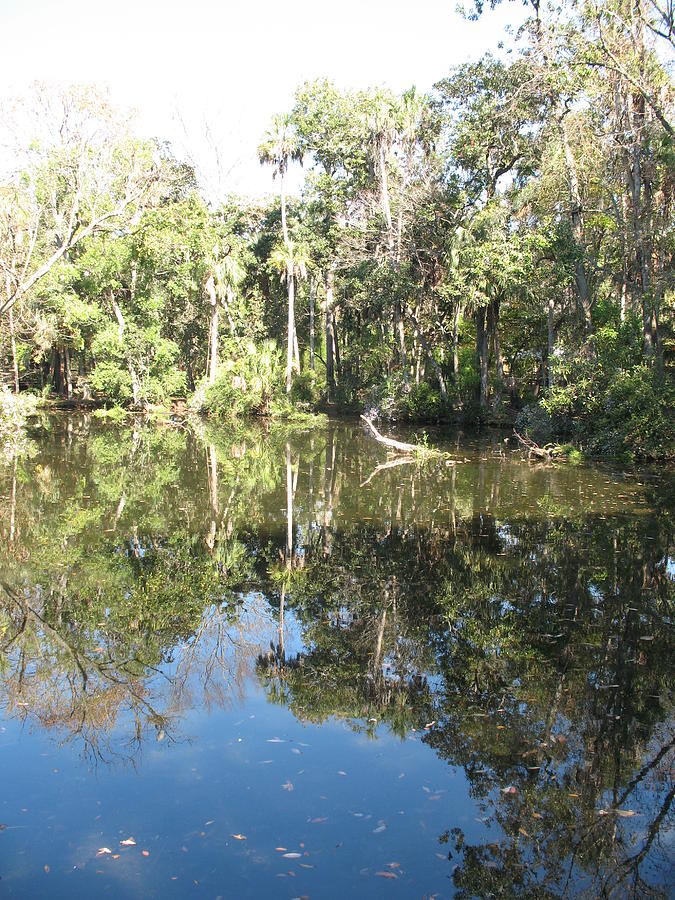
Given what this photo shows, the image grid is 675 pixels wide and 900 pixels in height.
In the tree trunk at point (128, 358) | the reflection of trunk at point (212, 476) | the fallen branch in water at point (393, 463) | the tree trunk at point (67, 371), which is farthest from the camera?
the tree trunk at point (67, 371)

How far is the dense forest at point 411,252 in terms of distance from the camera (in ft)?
62.5

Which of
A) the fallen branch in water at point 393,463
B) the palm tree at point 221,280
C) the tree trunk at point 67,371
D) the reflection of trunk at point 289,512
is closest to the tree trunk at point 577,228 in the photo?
the fallen branch in water at point 393,463

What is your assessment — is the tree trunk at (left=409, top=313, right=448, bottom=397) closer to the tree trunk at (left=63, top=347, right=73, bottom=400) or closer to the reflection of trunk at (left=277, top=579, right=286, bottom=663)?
the reflection of trunk at (left=277, top=579, right=286, bottom=663)

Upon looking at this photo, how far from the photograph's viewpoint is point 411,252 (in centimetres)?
2923

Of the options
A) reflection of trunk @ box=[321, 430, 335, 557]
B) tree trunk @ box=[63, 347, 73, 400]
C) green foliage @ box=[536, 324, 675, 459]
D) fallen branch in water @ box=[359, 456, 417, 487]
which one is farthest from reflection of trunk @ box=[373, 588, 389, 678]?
tree trunk @ box=[63, 347, 73, 400]

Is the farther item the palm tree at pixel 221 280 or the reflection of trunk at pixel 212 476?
the palm tree at pixel 221 280

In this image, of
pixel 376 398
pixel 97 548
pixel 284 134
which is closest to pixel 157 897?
pixel 97 548

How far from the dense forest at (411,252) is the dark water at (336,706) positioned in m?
10.5

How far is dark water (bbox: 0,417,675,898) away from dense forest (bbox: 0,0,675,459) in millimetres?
10534

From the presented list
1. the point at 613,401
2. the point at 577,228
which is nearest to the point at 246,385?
the point at 577,228

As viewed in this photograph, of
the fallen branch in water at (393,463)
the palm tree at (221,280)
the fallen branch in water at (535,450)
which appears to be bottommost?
the fallen branch in water at (393,463)

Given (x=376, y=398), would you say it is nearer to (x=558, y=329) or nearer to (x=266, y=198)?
(x=558, y=329)

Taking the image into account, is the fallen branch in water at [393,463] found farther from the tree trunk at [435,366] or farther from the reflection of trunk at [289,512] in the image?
the tree trunk at [435,366]

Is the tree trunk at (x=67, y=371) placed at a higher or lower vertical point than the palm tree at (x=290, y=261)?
lower
